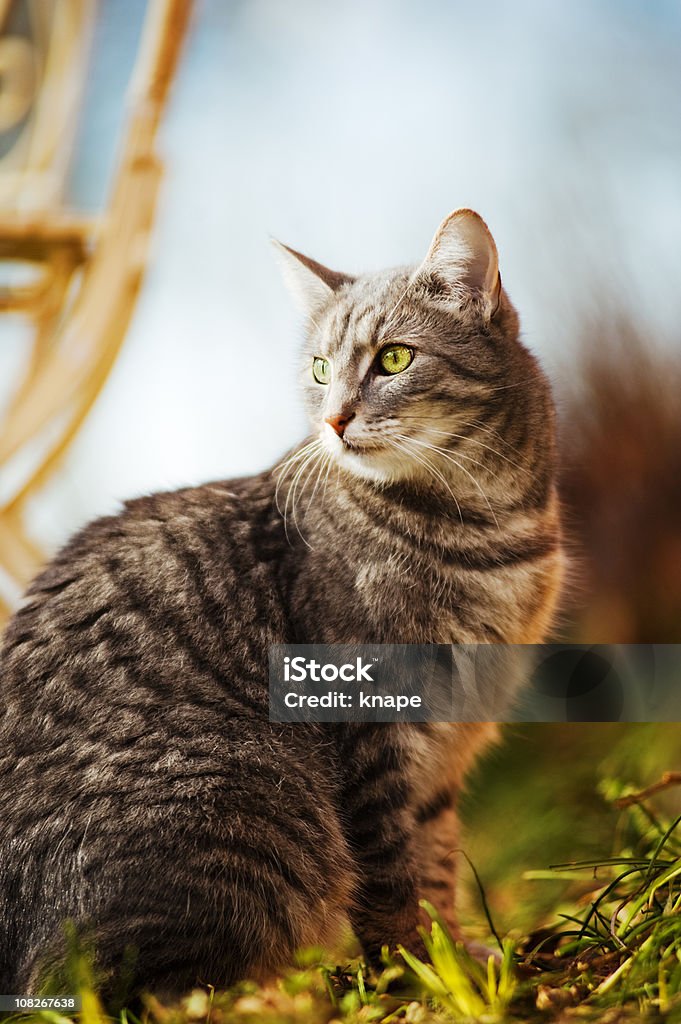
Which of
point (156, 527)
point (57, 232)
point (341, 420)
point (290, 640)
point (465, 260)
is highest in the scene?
point (57, 232)

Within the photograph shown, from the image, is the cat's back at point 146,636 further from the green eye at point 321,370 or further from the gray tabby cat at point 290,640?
the green eye at point 321,370

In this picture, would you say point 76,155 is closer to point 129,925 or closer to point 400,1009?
point 129,925

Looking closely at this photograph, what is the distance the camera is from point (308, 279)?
110 cm

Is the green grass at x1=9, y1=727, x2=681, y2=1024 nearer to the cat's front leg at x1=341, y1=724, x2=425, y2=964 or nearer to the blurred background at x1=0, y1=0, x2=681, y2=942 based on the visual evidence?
the cat's front leg at x1=341, y1=724, x2=425, y2=964

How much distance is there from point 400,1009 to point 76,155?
1.74 meters

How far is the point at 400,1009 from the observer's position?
82cm

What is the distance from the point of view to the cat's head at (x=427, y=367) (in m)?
0.98

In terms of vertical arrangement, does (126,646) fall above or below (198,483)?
below

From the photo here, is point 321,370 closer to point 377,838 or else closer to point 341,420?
point 341,420

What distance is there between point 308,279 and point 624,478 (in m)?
0.59

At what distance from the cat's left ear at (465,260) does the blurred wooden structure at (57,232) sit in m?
0.71

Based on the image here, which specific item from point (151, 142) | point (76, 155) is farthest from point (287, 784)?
point (76, 155)

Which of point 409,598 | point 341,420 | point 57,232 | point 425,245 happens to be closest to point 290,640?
point 409,598

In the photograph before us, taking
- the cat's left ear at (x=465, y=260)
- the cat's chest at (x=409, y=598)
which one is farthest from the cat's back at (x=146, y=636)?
the cat's left ear at (x=465, y=260)
